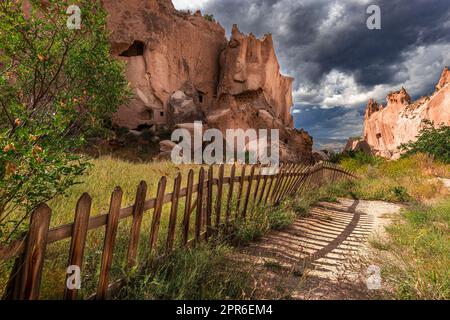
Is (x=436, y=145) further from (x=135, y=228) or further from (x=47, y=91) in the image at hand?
(x=47, y=91)

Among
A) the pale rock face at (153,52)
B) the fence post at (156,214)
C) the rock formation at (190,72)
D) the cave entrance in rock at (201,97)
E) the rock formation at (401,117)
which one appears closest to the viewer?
the fence post at (156,214)

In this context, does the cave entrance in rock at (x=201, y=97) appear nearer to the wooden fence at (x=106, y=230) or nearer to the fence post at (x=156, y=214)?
the wooden fence at (x=106, y=230)

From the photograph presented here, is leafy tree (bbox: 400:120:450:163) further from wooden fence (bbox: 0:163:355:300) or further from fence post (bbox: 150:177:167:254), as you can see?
fence post (bbox: 150:177:167:254)

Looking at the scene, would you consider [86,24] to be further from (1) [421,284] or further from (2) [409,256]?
(2) [409,256]

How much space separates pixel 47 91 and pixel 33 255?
2651 mm

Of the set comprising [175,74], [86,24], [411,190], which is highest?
[175,74]

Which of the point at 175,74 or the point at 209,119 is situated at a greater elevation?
the point at 175,74

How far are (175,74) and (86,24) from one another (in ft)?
96.1

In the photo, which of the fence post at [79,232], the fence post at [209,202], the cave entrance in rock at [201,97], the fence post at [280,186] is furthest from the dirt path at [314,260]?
the cave entrance in rock at [201,97]

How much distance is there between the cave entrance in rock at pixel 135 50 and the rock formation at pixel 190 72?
0.35 ft

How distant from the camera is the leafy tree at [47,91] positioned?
2181 mm

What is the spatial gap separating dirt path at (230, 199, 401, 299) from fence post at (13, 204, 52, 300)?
1.75 meters
